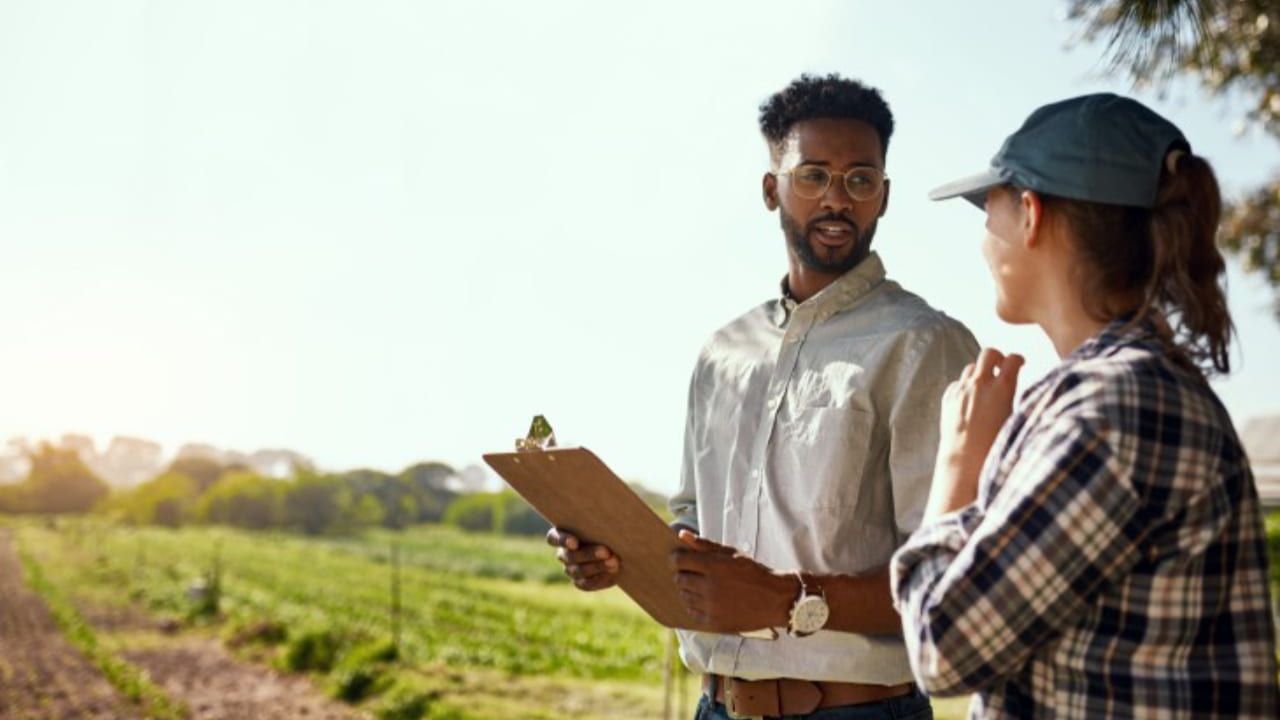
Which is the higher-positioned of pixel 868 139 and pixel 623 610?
pixel 868 139

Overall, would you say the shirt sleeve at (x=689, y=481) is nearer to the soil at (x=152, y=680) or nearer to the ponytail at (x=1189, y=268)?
the ponytail at (x=1189, y=268)

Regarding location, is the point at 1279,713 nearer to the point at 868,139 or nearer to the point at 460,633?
the point at 868,139

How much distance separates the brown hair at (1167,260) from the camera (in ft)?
3.43

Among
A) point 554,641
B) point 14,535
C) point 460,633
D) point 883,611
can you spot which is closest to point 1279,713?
point 883,611

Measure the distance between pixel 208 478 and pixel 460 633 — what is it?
15.7 metres

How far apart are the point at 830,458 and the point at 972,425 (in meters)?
0.52

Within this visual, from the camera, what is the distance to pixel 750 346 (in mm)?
1893

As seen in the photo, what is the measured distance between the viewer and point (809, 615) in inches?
59.0

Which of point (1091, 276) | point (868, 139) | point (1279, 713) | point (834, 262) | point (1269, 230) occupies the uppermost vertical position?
point (1269, 230)

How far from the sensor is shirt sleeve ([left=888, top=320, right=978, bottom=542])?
1558 millimetres

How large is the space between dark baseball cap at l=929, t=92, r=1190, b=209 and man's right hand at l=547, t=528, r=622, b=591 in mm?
696

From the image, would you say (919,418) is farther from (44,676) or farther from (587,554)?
(44,676)

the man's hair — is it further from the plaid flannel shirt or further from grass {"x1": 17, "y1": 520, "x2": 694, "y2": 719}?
grass {"x1": 17, "y1": 520, "x2": 694, "y2": 719}

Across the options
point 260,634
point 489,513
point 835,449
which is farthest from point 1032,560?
point 489,513
